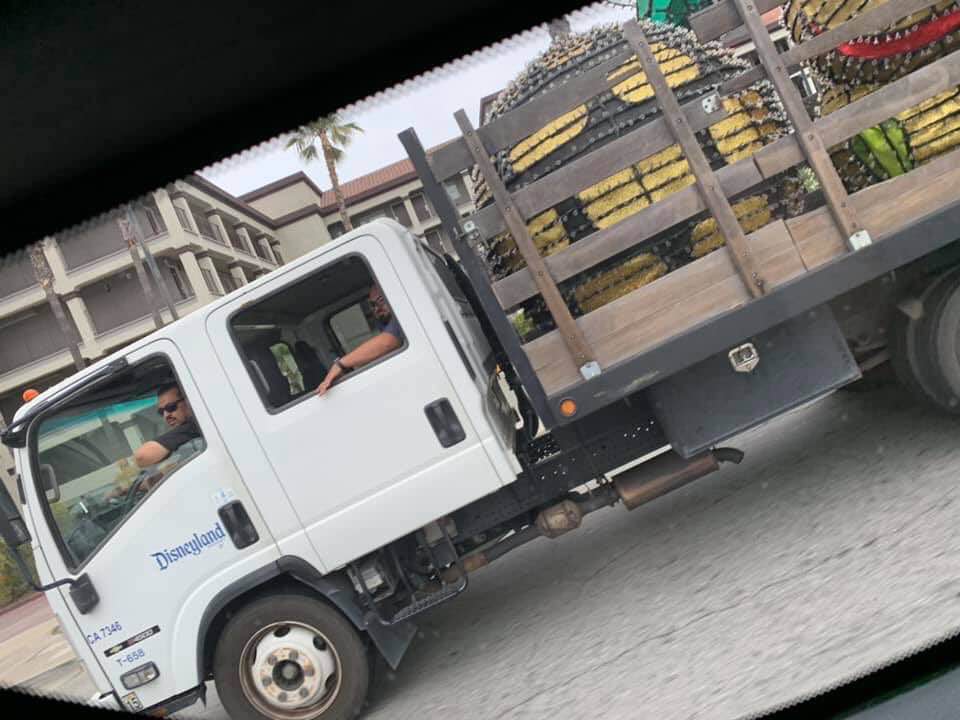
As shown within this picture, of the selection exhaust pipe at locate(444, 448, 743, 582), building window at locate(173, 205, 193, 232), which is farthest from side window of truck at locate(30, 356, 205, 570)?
exhaust pipe at locate(444, 448, 743, 582)

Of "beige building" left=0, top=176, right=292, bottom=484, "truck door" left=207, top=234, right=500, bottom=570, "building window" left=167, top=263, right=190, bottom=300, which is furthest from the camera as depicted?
"building window" left=167, top=263, right=190, bottom=300

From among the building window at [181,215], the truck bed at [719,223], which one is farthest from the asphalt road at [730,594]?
the building window at [181,215]

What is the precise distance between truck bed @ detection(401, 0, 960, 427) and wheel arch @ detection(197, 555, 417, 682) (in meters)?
1.48

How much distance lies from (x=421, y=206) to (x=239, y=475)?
158 cm

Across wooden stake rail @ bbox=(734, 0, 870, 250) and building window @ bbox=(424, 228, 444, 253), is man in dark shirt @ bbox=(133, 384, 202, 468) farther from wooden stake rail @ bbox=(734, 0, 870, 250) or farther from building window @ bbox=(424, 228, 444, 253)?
wooden stake rail @ bbox=(734, 0, 870, 250)

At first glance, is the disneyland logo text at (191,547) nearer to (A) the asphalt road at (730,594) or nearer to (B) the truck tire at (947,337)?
(A) the asphalt road at (730,594)

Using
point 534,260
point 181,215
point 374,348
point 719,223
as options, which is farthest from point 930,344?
point 181,215

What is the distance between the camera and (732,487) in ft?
17.9

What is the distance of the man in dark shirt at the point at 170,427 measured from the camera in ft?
13.3

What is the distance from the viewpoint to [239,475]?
4047 mm

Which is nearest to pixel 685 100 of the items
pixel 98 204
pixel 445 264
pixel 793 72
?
pixel 793 72

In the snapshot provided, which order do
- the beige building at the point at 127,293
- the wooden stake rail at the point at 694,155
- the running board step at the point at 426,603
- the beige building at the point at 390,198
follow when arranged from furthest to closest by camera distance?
the beige building at the point at 127,293, the running board step at the point at 426,603, the beige building at the point at 390,198, the wooden stake rail at the point at 694,155

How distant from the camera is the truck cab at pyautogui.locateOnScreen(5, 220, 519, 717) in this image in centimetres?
401

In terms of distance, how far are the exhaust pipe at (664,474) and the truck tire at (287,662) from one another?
1.63 m
